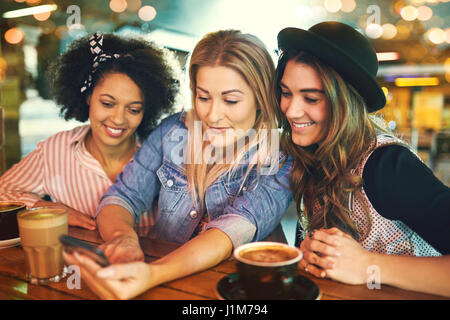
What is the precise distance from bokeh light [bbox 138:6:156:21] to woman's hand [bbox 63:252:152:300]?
15.7 feet

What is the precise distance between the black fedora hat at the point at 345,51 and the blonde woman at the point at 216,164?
250 mm

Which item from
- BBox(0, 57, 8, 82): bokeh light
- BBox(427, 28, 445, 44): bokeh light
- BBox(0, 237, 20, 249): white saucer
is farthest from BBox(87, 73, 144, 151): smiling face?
BBox(427, 28, 445, 44): bokeh light

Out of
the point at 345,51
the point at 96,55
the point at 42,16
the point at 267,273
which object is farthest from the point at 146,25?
the point at 267,273

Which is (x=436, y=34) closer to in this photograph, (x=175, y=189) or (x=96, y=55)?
(x=96, y=55)

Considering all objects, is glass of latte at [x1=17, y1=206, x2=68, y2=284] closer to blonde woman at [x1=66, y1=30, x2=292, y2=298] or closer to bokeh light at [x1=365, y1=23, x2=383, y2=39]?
blonde woman at [x1=66, y1=30, x2=292, y2=298]

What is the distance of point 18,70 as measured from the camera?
457 cm

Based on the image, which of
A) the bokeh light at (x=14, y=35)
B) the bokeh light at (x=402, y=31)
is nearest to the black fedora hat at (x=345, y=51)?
the bokeh light at (x=14, y=35)

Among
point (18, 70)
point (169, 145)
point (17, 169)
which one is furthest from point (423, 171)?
point (18, 70)

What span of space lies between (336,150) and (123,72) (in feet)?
3.60

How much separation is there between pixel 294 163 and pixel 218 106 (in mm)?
387

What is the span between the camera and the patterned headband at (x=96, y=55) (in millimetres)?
1872

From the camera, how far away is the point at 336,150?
1383 mm

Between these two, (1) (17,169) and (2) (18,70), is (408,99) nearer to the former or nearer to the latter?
(2) (18,70)

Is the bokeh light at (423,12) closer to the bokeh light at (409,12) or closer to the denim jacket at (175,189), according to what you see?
the bokeh light at (409,12)
